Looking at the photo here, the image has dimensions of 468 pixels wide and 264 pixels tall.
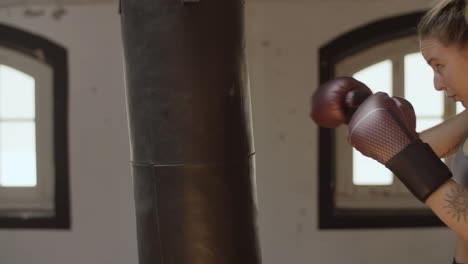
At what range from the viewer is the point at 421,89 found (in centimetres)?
298

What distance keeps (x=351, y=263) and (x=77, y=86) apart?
6.89 ft

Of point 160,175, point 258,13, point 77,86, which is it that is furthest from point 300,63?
point 160,175

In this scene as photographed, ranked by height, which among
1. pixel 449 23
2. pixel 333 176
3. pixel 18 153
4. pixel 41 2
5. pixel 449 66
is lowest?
pixel 333 176

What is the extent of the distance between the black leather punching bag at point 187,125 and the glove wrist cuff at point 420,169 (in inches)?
21.5

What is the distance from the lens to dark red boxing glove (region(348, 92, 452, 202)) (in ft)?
3.53

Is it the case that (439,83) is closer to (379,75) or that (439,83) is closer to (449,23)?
(449,23)

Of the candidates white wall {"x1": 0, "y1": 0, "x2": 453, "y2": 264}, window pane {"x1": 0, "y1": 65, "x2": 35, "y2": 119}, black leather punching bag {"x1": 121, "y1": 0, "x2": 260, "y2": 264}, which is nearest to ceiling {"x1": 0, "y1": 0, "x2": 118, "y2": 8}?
white wall {"x1": 0, "y1": 0, "x2": 453, "y2": 264}

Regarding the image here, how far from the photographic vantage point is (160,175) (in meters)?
1.42

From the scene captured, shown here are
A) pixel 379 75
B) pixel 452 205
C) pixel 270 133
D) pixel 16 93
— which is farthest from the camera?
pixel 16 93

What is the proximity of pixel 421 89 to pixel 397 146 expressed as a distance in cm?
207

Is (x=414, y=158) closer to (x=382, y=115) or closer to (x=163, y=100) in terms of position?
(x=382, y=115)

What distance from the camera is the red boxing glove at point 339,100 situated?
141 cm

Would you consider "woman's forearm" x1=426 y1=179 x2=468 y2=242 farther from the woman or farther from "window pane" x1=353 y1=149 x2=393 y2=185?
"window pane" x1=353 y1=149 x2=393 y2=185

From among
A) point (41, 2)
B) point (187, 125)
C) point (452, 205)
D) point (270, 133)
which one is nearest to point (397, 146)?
point (452, 205)
